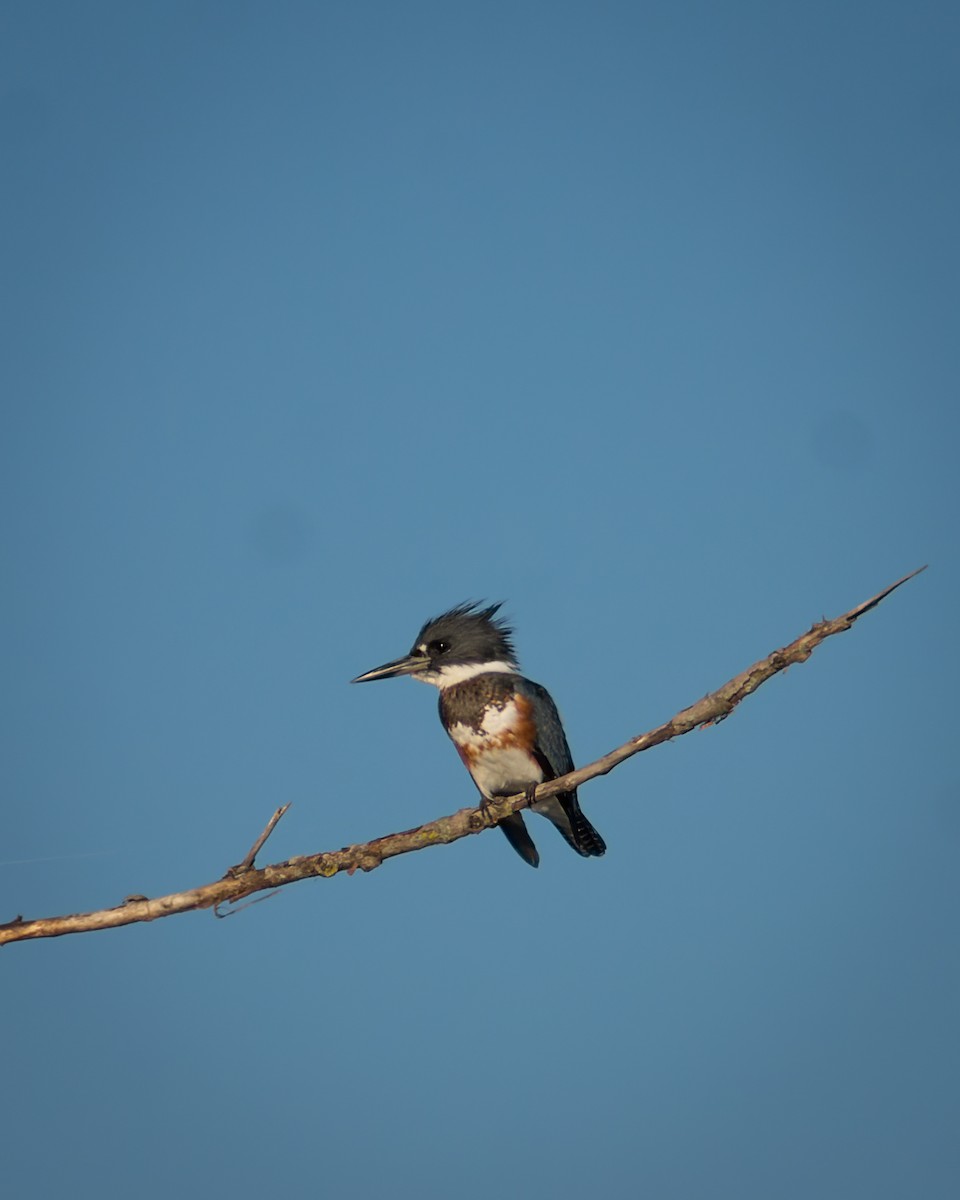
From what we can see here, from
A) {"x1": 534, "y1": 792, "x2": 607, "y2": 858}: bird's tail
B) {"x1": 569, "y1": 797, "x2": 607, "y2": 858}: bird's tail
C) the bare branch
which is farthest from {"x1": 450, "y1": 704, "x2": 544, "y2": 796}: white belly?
the bare branch

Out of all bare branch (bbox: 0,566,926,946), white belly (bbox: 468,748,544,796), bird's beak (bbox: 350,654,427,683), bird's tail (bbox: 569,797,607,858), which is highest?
bird's beak (bbox: 350,654,427,683)

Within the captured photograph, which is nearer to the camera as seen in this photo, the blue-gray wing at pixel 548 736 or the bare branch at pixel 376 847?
the bare branch at pixel 376 847

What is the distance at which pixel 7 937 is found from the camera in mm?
4848

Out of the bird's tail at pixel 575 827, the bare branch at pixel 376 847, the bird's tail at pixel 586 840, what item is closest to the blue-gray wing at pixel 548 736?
the bird's tail at pixel 575 827

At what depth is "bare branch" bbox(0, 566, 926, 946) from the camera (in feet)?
14.9

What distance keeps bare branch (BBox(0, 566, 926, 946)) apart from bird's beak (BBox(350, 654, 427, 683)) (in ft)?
6.09

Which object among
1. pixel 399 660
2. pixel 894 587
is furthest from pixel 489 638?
pixel 894 587

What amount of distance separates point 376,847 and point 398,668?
7.30 ft

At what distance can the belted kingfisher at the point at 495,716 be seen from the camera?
6.78 m

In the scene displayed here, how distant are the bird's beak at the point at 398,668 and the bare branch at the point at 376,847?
1856 mm

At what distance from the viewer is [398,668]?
23.9 ft

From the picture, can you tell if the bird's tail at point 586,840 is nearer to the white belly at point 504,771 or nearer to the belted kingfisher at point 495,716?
the belted kingfisher at point 495,716

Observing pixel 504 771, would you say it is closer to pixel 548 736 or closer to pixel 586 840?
pixel 548 736

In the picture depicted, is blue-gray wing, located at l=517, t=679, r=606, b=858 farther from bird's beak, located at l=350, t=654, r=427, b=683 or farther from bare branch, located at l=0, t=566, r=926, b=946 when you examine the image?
bare branch, located at l=0, t=566, r=926, b=946
